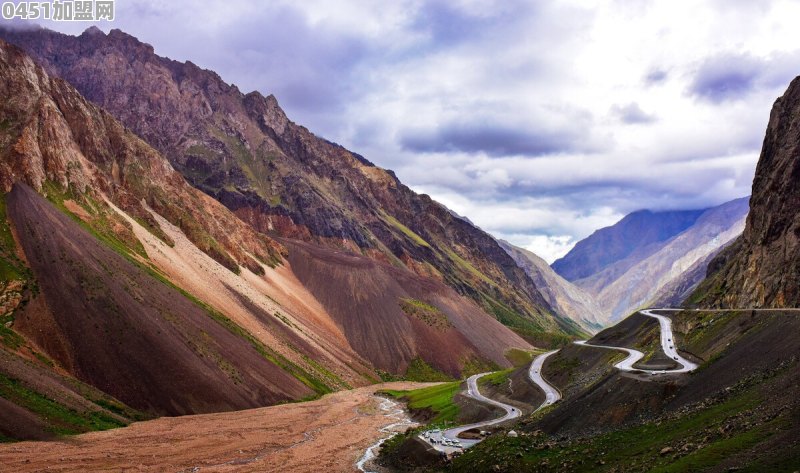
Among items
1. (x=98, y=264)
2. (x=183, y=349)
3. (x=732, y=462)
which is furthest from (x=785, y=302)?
(x=98, y=264)

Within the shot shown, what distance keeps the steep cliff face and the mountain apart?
71.3 metres

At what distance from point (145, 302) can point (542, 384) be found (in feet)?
199

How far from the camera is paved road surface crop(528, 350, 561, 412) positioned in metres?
67.3

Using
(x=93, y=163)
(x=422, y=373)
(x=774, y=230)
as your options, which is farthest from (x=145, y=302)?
(x=774, y=230)

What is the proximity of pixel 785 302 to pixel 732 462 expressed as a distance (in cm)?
5170

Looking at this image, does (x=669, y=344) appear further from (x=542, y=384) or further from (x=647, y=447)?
(x=647, y=447)

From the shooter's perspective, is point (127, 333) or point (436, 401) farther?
point (436, 401)

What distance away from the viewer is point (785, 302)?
66750 millimetres

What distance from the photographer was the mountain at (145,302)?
7212 centimetres

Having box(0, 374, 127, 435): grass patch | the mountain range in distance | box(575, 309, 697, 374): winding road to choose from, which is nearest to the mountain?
box(0, 374, 127, 435): grass patch

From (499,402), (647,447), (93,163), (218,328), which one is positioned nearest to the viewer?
(647,447)

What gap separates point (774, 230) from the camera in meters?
Answer: 80.5

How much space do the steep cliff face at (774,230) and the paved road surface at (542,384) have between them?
27306 mm

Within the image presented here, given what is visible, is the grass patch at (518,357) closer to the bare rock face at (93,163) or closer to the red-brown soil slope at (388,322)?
the red-brown soil slope at (388,322)
